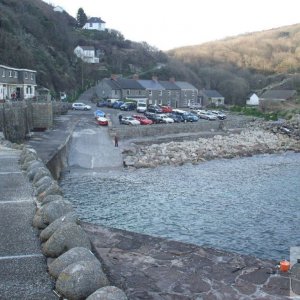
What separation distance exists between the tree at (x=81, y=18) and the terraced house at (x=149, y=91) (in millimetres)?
55097

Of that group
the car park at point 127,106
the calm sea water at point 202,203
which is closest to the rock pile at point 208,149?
the calm sea water at point 202,203

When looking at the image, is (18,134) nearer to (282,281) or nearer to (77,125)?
(77,125)

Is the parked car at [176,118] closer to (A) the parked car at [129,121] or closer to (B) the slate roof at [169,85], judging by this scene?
(A) the parked car at [129,121]

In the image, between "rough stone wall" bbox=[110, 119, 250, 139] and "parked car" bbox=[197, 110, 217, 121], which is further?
"parked car" bbox=[197, 110, 217, 121]

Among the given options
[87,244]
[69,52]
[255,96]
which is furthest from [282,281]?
[255,96]

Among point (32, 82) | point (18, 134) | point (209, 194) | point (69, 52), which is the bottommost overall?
point (209, 194)

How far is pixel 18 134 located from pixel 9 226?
27.8 meters

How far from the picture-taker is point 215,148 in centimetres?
4675

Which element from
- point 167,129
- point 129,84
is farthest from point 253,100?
point 167,129

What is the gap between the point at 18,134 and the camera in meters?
38.3

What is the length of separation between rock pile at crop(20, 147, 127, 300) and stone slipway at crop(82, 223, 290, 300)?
3.93 ft

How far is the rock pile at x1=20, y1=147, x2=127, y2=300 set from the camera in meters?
7.83

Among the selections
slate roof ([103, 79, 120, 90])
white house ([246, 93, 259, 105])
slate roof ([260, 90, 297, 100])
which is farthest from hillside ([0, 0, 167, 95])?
slate roof ([260, 90, 297, 100])

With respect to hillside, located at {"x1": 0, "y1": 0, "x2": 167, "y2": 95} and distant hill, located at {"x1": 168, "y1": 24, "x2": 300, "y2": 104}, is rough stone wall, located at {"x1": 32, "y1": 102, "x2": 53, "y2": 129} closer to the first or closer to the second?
hillside, located at {"x1": 0, "y1": 0, "x2": 167, "y2": 95}
